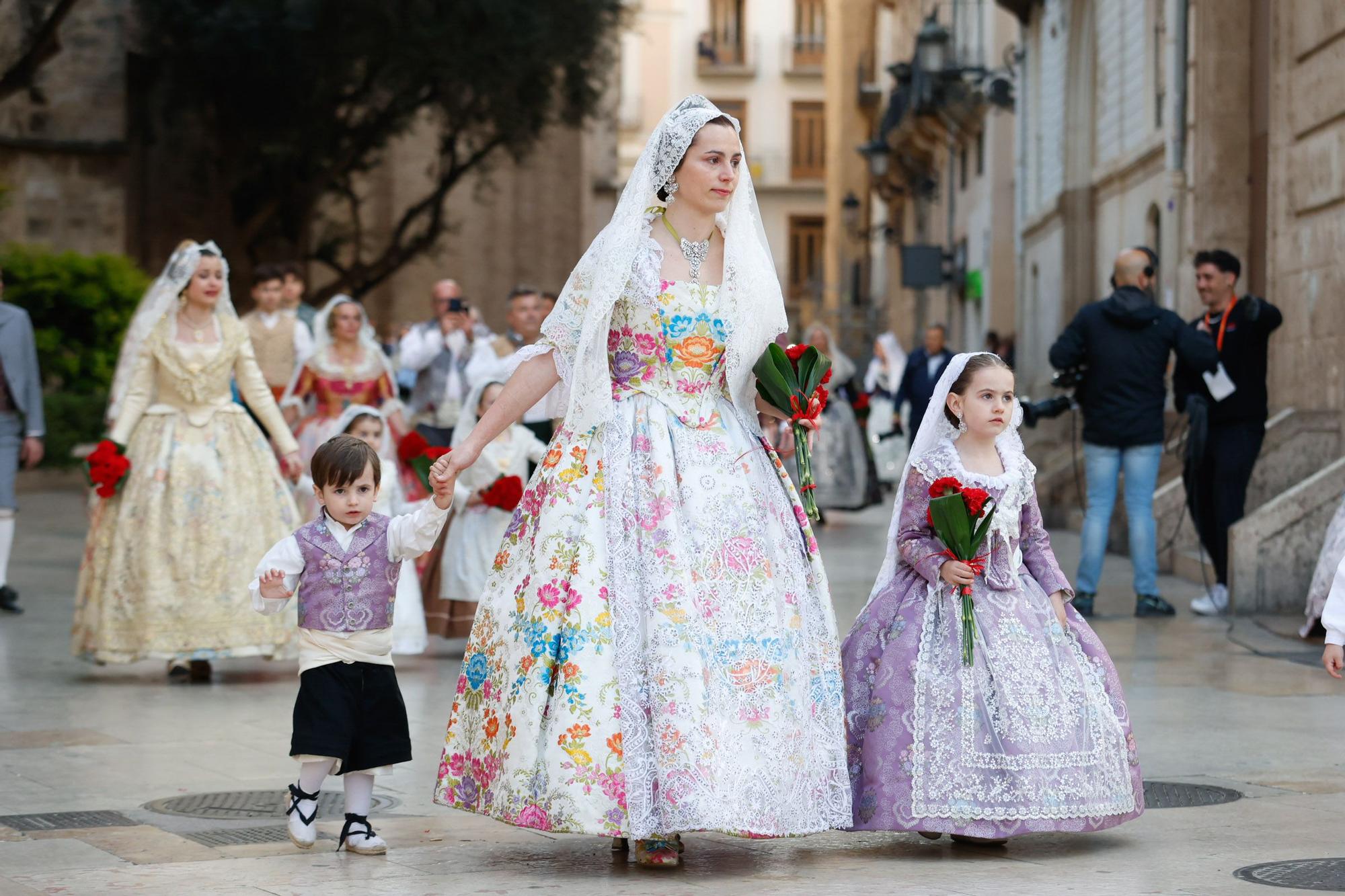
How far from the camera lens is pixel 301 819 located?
588 cm

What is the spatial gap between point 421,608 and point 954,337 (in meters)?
29.8

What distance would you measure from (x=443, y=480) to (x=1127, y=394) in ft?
22.3

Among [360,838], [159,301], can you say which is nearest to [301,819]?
[360,838]

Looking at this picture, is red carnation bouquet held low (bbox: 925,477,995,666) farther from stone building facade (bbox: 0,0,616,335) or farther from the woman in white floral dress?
stone building facade (bbox: 0,0,616,335)

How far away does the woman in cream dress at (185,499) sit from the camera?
31.7ft

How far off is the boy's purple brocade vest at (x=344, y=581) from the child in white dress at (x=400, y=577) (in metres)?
4.07

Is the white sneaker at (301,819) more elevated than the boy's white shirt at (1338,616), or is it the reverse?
the boy's white shirt at (1338,616)

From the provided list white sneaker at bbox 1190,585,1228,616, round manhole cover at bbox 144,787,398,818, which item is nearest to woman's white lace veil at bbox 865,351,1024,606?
round manhole cover at bbox 144,787,398,818

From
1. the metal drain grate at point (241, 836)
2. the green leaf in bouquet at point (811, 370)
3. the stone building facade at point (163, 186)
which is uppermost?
the stone building facade at point (163, 186)

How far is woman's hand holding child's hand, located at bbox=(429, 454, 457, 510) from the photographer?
18.5 feet

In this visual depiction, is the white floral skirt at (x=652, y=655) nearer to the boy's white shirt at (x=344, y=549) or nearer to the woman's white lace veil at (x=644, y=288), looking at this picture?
the woman's white lace veil at (x=644, y=288)

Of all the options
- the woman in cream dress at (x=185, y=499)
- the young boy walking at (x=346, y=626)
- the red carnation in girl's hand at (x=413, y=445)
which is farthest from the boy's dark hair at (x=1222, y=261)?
the young boy walking at (x=346, y=626)

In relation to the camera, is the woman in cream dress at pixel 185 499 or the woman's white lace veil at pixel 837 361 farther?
the woman's white lace veil at pixel 837 361

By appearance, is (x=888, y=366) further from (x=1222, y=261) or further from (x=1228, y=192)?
(x=1222, y=261)
